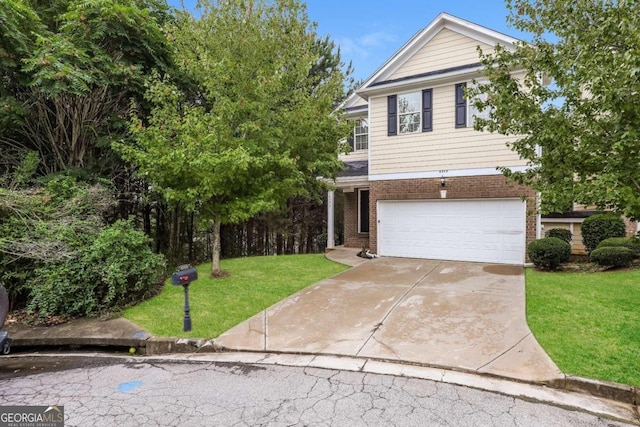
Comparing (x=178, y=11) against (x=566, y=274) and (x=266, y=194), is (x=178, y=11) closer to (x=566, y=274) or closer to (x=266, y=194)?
(x=266, y=194)

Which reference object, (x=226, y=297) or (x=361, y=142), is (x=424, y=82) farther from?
(x=226, y=297)

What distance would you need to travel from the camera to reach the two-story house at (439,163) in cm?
1005

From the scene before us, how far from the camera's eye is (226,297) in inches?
278

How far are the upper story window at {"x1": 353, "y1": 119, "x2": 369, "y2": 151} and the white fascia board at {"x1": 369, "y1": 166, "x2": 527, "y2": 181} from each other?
210 cm

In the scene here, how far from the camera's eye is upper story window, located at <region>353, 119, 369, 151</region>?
13.5 metres

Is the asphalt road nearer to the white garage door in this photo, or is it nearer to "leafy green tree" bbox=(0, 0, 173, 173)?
→ "leafy green tree" bbox=(0, 0, 173, 173)

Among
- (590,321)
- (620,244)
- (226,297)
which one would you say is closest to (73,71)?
(226,297)

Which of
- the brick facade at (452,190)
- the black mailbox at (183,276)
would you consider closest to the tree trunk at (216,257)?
the black mailbox at (183,276)

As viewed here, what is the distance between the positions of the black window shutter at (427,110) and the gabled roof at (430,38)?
0.50m

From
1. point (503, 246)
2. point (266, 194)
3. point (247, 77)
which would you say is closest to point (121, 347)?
point (266, 194)

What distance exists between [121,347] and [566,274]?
8940 mm

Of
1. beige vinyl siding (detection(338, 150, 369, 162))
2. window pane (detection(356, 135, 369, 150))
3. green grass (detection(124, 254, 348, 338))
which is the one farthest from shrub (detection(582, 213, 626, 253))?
window pane (detection(356, 135, 369, 150))

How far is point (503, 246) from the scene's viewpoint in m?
10.1

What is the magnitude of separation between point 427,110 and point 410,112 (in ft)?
1.71
